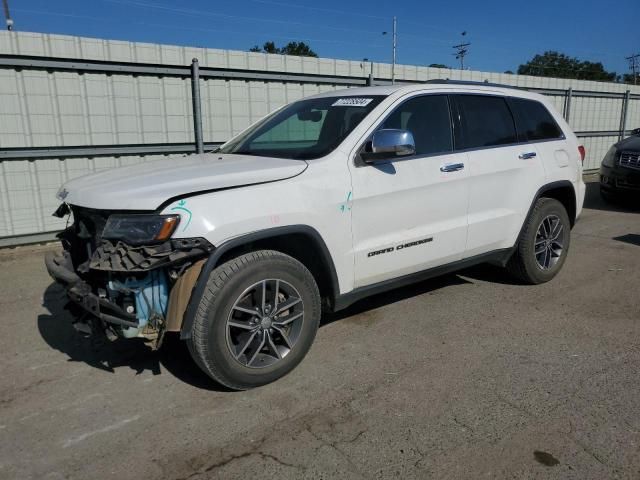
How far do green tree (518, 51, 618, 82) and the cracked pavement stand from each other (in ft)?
224

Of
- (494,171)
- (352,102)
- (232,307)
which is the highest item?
(352,102)

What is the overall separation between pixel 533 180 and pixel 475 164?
86cm

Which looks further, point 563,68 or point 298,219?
point 563,68

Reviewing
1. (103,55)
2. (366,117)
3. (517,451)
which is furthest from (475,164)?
(103,55)

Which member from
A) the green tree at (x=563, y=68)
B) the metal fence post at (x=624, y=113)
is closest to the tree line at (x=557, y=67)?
the green tree at (x=563, y=68)

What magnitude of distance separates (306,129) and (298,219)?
1171 millimetres

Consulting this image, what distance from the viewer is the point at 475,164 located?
14.6 feet

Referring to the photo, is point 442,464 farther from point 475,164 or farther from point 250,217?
point 475,164

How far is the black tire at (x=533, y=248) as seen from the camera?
5.05 m

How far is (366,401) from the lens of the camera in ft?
10.6

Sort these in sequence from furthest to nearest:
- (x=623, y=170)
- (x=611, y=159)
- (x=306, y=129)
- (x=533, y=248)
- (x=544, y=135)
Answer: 1. (x=611, y=159)
2. (x=623, y=170)
3. (x=544, y=135)
4. (x=533, y=248)
5. (x=306, y=129)

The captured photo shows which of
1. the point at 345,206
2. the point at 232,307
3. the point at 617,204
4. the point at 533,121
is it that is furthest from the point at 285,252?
the point at 617,204

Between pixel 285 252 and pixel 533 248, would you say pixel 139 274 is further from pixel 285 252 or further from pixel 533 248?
pixel 533 248

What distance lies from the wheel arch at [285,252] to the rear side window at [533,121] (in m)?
2.56
